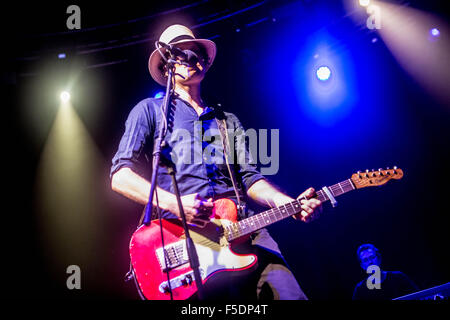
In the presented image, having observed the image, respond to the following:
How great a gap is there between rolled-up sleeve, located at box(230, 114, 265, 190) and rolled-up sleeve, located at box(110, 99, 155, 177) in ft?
2.81

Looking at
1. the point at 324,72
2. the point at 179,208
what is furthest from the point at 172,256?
the point at 324,72

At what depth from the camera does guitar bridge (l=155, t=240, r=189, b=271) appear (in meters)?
2.13

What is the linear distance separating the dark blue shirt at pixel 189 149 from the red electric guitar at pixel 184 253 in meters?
0.20

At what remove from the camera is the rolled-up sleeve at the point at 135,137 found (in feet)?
8.22

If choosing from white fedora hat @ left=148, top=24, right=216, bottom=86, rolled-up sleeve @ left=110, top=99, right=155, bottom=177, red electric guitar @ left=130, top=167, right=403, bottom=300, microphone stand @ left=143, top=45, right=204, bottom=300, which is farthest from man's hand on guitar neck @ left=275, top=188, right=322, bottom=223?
white fedora hat @ left=148, top=24, right=216, bottom=86

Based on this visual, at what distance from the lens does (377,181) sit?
2844 millimetres

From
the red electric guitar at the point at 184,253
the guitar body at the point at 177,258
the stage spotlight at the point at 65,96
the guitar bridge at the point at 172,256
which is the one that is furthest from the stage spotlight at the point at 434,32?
the stage spotlight at the point at 65,96

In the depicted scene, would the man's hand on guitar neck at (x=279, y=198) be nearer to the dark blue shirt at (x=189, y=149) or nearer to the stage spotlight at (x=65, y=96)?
the dark blue shirt at (x=189, y=149)

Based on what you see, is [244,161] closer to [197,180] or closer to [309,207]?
[197,180]

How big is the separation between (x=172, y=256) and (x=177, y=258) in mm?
39

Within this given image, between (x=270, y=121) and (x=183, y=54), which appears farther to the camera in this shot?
(x=270, y=121)

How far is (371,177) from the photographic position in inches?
111

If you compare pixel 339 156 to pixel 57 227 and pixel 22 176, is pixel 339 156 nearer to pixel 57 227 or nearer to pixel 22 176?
pixel 57 227

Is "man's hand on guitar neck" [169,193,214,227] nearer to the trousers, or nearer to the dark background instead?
the trousers
